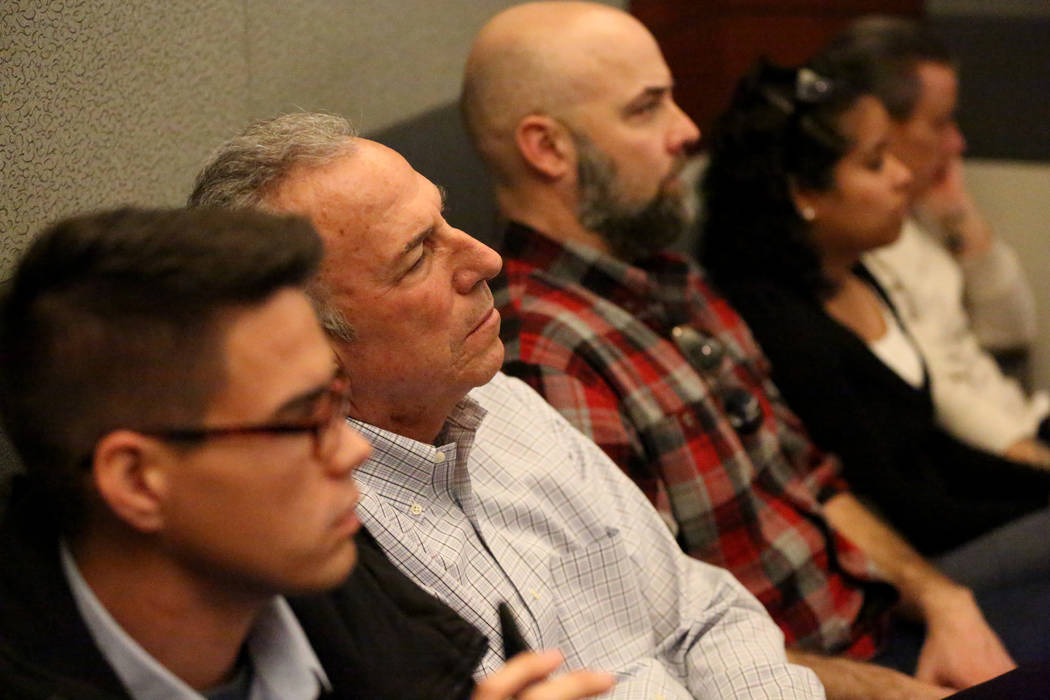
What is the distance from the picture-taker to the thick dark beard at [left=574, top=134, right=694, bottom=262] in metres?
1.77

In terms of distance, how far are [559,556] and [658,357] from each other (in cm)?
48

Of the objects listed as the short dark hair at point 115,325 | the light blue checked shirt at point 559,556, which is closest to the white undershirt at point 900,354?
the light blue checked shirt at point 559,556

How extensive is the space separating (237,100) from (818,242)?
1146 millimetres

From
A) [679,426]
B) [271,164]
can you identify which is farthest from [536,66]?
[271,164]

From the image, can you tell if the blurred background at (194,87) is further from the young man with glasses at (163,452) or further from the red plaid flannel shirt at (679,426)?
the young man with glasses at (163,452)

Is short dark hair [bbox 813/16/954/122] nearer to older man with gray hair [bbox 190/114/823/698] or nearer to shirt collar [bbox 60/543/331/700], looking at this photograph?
older man with gray hair [bbox 190/114/823/698]

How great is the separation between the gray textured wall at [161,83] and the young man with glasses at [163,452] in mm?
446

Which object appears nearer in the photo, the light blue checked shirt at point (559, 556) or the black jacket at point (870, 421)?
the light blue checked shirt at point (559, 556)

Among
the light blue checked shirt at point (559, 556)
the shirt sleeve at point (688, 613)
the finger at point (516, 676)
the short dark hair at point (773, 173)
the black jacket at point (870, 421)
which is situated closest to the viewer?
the finger at point (516, 676)

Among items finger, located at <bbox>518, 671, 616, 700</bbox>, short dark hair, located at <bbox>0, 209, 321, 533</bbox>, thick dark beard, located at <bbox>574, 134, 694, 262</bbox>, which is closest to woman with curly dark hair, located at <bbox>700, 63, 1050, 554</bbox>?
thick dark beard, located at <bbox>574, 134, 694, 262</bbox>

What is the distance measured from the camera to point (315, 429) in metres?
0.78

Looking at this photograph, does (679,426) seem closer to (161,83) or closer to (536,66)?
(536,66)

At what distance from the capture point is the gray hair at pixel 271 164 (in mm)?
1120

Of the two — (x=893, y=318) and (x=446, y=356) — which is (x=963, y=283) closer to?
(x=893, y=318)
